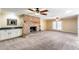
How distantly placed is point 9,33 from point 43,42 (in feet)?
2.68

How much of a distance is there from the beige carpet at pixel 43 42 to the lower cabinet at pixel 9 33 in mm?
93

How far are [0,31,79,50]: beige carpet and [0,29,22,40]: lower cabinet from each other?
0.30 feet

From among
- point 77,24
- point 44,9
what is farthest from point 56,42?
point 44,9

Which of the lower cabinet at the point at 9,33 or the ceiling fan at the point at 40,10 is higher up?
the ceiling fan at the point at 40,10

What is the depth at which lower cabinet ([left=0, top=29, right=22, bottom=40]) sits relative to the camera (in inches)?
73.6

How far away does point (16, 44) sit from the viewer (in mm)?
1931

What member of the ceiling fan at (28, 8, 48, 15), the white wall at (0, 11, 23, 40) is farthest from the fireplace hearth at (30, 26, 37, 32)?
the ceiling fan at (28, 8, 48, 15)

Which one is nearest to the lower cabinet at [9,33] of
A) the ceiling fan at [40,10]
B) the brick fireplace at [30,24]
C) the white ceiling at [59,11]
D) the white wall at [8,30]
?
the white wall at [8,30]

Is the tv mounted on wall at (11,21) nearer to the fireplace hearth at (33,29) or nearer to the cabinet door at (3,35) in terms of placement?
the cabinet door at (3,35)

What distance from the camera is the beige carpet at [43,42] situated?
6.31 ft

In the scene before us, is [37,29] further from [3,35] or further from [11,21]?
[3,35]
